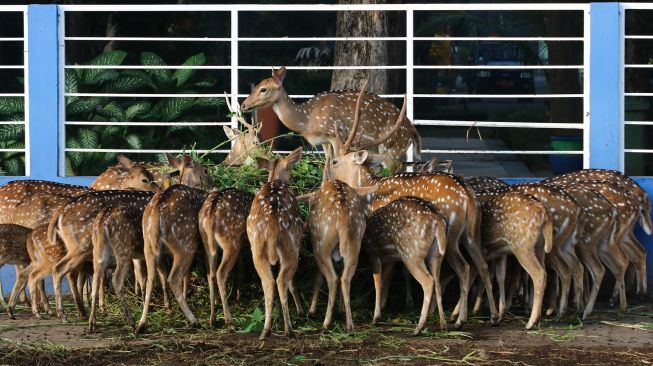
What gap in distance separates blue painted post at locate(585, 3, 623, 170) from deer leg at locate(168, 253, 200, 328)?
13.3ft

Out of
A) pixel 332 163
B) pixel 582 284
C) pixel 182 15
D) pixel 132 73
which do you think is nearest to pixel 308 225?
pixel 332 163

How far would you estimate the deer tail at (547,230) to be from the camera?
9633 millimetres

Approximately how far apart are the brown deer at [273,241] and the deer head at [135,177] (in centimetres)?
183

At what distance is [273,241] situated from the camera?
917 cm

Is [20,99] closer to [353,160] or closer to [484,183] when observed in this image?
[353,160]

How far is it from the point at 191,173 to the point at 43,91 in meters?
2.08

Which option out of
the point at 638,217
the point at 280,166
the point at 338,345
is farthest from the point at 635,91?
the point at 338,345

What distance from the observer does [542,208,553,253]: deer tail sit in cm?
963

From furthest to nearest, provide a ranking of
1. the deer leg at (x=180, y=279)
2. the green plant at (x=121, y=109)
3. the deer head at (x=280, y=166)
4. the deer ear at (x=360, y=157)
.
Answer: the green plant at (x=121, y=109), the deer ear at (x=360, y=157), the deer head at (x=280, y=166), the deer leg at (x=180, y=279)

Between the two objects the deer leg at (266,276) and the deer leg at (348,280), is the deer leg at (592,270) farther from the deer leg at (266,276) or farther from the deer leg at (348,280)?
the deer leg at (266,276)

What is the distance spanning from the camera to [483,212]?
999 centimetres

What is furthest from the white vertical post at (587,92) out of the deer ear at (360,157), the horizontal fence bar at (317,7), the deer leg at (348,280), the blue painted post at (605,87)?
the deer leg at (348,280)

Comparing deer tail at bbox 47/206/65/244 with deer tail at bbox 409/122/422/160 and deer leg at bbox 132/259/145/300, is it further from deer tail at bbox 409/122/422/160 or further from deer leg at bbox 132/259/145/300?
deer tail at bbox 409/122/422/160

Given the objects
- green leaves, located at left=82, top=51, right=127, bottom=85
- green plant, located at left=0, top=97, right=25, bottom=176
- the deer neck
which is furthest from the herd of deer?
green leaves, located at left=82, top=51, right=127, bottom=85
